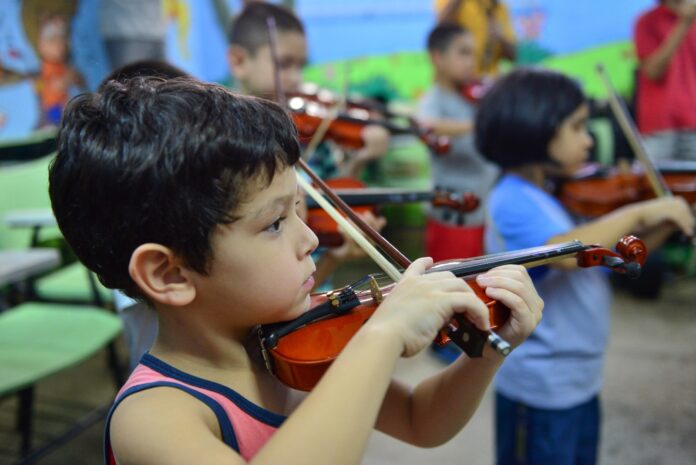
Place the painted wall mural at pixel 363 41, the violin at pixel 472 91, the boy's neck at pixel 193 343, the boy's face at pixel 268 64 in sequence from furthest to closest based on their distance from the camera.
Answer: the painted wall mural at pixel 363 41, the violin at pixel 472 91, the boy's face at pixel 268 64, the boy's neck at pixel 193 343

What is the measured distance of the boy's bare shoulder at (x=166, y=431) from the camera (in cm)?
46

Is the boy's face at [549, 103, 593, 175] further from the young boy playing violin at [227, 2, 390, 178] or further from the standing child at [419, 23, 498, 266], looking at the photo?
the standing child at [419, 23, 498, 266]

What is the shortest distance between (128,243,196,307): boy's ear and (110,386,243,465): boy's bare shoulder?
0.28ft

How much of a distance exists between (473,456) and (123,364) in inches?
53.7

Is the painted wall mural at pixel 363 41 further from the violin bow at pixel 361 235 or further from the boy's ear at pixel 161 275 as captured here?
the boy's ear at pixel 161 275

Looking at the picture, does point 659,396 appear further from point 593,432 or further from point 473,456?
point 593,432

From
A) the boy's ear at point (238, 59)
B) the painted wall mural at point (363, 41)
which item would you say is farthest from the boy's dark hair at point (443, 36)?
the boy's ear at point (238, 59)

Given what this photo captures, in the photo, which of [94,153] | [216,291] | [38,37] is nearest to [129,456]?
[216,291]

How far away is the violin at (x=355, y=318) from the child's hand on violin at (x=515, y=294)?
0.01 meters

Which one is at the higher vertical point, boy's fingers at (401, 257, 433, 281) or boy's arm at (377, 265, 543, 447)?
boy's fingers at (401, 257, 433, 281)

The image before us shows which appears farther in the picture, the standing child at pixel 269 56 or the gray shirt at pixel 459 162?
the gray shirt at pixel 459 162

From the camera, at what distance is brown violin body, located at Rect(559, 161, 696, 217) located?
1406 millimetres

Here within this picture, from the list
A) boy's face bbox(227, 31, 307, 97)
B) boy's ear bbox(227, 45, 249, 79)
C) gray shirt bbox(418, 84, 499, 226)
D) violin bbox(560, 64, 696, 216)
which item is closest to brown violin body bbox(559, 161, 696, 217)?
violin bbox(560, 64, 696, 216)

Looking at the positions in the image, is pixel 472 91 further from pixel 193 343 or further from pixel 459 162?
pixel 193 343
